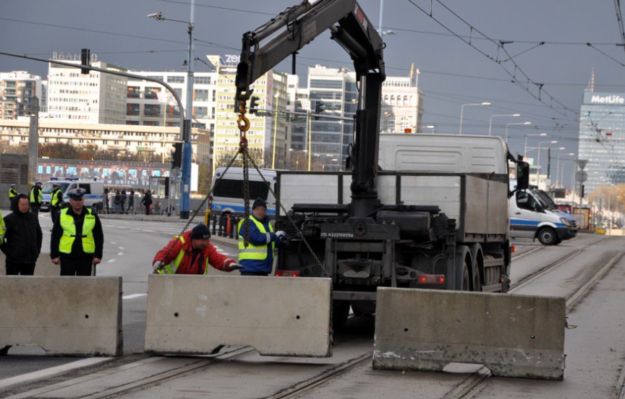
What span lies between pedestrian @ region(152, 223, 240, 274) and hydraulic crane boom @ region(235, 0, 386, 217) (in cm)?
168

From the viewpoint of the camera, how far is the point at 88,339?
42.0ft

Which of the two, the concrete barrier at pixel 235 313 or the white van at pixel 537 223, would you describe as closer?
the concrete barrier at pixel 235 313

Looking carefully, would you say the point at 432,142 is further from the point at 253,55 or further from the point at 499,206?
the point at 253,55

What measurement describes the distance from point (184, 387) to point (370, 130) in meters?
6.38

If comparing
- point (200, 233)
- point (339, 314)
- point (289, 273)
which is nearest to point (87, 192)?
point (339, 314)

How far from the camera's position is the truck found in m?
15.0

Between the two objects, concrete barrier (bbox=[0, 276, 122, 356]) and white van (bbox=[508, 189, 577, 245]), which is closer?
concrete barrier (bbox=[0, 276, 122, 356])

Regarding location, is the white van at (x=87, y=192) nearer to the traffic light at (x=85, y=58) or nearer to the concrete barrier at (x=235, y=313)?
the traffic light at (x=85, y=58)

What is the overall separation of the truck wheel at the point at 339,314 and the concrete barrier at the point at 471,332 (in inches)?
154

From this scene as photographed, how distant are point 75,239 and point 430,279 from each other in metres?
Result: 4.19

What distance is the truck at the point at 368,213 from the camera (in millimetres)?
15023

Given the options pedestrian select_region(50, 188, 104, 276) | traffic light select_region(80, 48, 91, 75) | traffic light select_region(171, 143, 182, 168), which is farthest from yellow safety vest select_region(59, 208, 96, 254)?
traffic light select_region(171, 143, 182, 168)

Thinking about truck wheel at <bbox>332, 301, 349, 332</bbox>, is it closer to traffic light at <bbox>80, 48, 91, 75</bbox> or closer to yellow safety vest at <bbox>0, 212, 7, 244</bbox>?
yellow safety vest at <bbox>0, 212, 7, 244</bbox>

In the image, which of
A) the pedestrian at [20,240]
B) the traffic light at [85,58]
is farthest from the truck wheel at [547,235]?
the pedestrian at [20,240]
